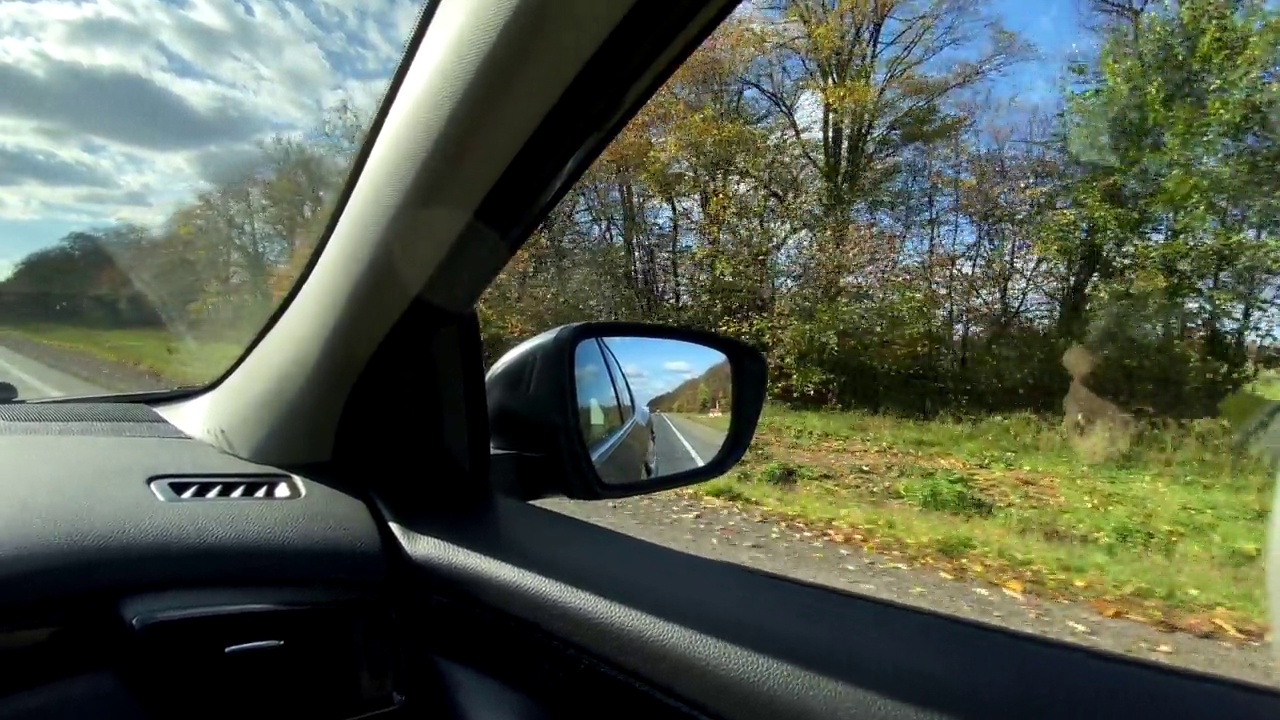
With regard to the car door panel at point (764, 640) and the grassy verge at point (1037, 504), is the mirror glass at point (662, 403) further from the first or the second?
the car door panel at point (764, 640)

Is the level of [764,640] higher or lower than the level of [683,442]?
lower

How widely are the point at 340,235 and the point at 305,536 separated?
0.60 metres

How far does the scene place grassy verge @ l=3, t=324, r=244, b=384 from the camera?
264 cm

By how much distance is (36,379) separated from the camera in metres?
2.72

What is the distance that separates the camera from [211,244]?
2.54m

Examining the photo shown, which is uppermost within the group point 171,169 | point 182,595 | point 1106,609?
point 171,169

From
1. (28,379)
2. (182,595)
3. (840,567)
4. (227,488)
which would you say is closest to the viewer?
(182,595)

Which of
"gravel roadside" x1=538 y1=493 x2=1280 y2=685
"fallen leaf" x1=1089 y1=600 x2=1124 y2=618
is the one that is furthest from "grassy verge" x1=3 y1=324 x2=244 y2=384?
"fallen leaf" x1=1089 y1=600 x2=1124 y2=618

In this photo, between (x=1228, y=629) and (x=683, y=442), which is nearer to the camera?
(x=1228, y=629)

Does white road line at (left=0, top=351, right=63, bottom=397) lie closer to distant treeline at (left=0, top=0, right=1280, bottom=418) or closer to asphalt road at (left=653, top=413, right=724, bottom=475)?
distant treeline at (left=0, top=0, right=1280, bottom=418)

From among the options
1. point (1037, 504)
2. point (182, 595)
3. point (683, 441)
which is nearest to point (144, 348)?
point (182, 595)

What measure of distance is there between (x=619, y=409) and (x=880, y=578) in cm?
72

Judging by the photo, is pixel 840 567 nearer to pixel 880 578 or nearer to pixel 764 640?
pixel 880 578

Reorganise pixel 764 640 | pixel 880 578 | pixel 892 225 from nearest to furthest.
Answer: pixel 764 640 < pixel 880 578 < pixel 892 225
